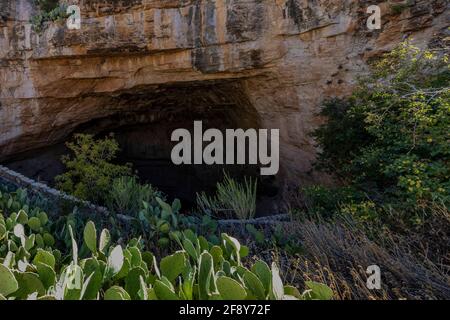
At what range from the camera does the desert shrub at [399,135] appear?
3254 mm

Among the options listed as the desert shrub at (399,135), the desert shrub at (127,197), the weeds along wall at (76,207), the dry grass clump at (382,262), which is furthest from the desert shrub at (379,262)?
the desert shrub at (127,197)

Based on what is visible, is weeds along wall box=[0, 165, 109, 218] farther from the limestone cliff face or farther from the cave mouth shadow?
the cave mouth shadow

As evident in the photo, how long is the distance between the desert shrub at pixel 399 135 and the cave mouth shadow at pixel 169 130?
2917 mm

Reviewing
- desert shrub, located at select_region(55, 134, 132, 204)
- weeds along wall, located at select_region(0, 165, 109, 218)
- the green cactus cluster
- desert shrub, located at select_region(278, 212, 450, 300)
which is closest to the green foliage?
desert shrub, located at select_region(55, 134, 132, 204)

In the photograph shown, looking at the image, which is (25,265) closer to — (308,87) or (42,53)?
(308,87)

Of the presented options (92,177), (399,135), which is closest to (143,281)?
(399,135)

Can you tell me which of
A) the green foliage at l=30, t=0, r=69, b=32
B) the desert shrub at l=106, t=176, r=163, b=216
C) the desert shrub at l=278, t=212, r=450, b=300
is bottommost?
the desert shrub at l=106, t=176, r=163, b=216

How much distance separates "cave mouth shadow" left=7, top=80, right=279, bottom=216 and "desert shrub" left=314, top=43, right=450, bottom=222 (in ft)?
9.57

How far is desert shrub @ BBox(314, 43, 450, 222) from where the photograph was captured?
325cm

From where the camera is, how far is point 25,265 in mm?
1897

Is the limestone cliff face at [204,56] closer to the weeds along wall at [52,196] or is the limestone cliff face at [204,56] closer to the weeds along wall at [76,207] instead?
the weeds along wall at [52,196]

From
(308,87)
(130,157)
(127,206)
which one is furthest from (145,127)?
(308,87)

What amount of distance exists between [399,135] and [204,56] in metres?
3.87

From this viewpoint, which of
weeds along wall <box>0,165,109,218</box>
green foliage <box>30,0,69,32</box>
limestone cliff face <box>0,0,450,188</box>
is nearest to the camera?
weeds along wall <box>0,165,109,218</box>
